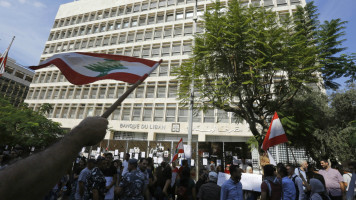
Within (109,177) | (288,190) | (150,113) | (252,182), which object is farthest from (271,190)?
(150,113)

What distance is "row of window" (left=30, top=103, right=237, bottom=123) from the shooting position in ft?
71.8

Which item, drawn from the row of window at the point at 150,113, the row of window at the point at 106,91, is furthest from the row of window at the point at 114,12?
the row of window at the point at 150,113

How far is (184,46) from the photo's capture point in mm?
26062

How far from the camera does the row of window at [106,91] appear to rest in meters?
24.8

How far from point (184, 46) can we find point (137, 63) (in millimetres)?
23697

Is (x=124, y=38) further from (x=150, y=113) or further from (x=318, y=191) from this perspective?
(x=318, y=191)

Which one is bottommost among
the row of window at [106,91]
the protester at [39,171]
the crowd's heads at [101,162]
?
the crowd's heads at [101,162]

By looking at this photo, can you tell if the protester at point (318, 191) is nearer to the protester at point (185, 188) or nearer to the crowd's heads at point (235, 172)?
the crowd's heads at point (235, 172)

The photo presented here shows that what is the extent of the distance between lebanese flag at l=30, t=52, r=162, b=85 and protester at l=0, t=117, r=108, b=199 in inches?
86.2

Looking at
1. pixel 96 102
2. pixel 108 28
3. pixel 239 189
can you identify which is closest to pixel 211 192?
pixel 239 189

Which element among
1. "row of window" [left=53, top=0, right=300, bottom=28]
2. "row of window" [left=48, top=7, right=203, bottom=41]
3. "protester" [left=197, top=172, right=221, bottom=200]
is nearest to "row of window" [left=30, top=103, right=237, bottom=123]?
"row of window" [left=48, top=7, right=203, bottom=41]

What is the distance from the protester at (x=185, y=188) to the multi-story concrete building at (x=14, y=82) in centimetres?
6074

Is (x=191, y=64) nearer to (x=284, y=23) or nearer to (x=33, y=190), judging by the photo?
(x=284, y=23)

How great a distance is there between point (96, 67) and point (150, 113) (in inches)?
838
